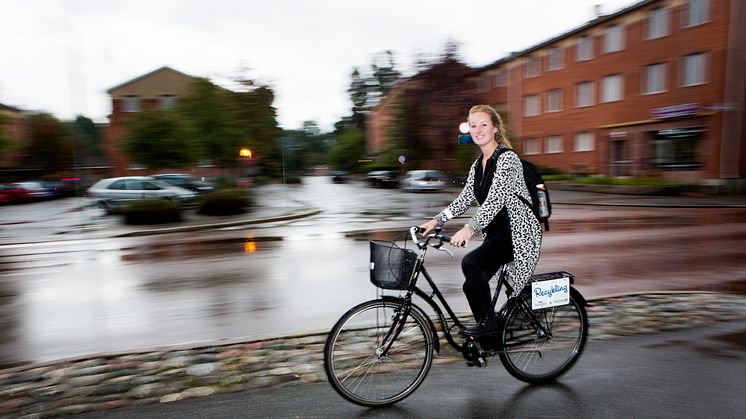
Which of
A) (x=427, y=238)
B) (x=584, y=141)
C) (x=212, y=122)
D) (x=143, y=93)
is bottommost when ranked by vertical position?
(x=427, y=238)

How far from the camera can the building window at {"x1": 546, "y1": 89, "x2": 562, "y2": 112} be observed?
1517 inches

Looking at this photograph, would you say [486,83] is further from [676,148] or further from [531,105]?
[676,148]

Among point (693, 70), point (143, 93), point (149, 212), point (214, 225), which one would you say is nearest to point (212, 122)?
point (149, 212)

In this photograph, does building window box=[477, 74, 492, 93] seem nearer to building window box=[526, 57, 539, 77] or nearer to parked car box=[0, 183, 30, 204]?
building window box=[526, 57, 539, 77]

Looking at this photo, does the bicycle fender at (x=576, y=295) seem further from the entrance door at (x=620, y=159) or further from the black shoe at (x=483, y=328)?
the entrance door at (x=620, y=159)

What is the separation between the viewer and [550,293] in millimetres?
3680

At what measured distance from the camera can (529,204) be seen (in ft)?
11.7

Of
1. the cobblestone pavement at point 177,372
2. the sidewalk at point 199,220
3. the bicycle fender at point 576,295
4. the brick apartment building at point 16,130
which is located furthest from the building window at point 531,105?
the brick apartment building at point 16,130

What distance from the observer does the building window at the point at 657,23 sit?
29.1m

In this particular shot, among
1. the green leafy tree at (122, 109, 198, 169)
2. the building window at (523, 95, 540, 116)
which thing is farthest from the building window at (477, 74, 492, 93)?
the green leafy tree at (122, 109, 198, 169)

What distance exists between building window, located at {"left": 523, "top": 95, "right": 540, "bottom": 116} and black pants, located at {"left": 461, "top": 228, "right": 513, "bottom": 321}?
131ft

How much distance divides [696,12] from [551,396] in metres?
30.4

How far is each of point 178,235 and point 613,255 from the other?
1100cm

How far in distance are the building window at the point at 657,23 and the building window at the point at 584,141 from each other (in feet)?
24.4
